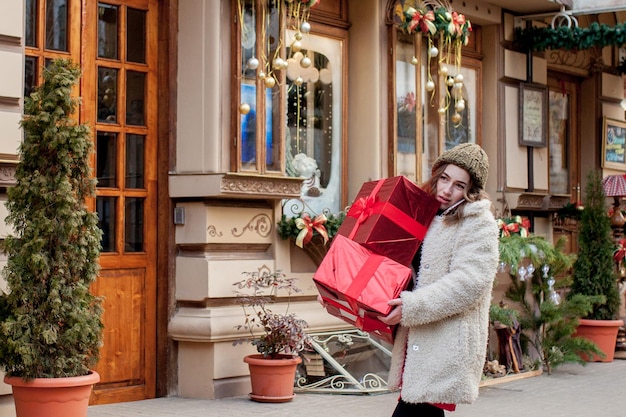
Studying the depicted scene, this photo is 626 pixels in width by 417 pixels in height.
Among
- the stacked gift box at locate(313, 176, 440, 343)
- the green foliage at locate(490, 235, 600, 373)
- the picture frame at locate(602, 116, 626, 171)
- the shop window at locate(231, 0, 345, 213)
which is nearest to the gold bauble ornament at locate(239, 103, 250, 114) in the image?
the shop window at locate(231, 0, 345, 213)

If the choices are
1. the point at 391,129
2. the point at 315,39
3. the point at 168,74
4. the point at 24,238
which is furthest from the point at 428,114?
the point at 24,238

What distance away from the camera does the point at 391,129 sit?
35.5 feet

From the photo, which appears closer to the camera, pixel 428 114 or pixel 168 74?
pixel 168 74

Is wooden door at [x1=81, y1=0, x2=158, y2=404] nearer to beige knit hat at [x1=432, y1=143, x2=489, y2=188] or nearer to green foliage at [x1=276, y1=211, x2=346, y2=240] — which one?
green foliage at [x1=276, y1=211, x2=346, y2=240]

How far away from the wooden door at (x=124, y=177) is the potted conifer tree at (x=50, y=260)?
149 cm

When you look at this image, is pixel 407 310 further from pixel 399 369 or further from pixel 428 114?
pixel 428 114

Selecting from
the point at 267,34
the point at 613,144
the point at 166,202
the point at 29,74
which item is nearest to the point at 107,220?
the point at 166,202

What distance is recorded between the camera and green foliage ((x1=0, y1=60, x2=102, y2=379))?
6727mm

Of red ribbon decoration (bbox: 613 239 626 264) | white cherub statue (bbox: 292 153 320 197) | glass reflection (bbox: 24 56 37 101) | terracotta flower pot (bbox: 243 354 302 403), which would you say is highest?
glass reflection (bbox: 24 56 37 101)

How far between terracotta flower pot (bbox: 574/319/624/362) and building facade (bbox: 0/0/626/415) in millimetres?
3167

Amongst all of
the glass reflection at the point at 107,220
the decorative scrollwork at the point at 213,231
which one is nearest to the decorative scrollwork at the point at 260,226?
the decorative scrollwork at the point at 213,231

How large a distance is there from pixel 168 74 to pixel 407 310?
4818 mm

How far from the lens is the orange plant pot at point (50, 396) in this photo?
6656 millimetres

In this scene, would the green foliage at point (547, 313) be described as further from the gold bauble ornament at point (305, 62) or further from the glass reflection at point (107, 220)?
the glass reflection at point (107, 220)
